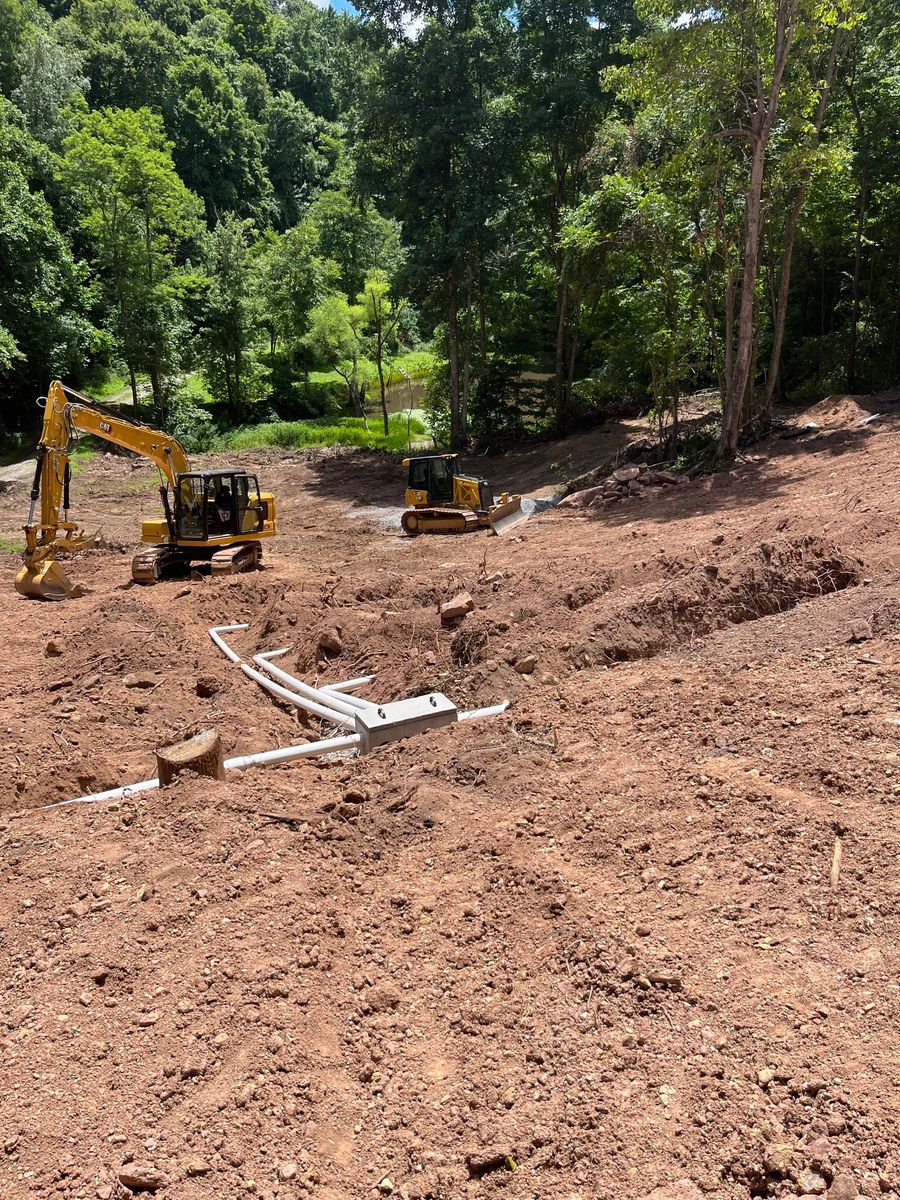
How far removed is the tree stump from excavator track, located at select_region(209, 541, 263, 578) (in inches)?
345

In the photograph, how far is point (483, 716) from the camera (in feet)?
24.2

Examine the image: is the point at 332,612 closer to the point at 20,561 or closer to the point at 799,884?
the point at 799,884

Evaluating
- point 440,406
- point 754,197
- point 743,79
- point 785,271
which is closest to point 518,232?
point 440,406

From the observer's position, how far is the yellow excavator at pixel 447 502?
1908 cm

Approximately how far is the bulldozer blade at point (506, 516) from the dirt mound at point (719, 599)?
988 cm

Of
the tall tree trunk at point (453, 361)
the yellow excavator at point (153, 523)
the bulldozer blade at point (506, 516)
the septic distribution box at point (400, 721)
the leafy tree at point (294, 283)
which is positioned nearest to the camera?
the septic distribution box at point (400, 721)

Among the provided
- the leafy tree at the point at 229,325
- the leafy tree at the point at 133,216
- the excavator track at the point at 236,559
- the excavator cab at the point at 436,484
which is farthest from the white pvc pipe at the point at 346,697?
the leafy tree at the point at 229,325

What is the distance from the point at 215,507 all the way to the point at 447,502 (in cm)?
603

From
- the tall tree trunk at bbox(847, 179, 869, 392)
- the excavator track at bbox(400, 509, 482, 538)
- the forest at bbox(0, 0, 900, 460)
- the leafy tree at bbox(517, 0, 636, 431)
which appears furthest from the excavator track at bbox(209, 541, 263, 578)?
the tall tree trunk at bbox(847, 179, 869, 392)

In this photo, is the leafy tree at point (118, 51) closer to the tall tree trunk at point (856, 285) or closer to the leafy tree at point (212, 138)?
the leafy tree at point (212, 138)

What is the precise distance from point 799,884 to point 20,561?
60.2 ft

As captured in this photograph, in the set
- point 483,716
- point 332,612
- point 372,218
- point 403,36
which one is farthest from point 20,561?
point 372,218

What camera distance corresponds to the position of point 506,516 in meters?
19.3

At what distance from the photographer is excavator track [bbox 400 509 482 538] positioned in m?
19.1
